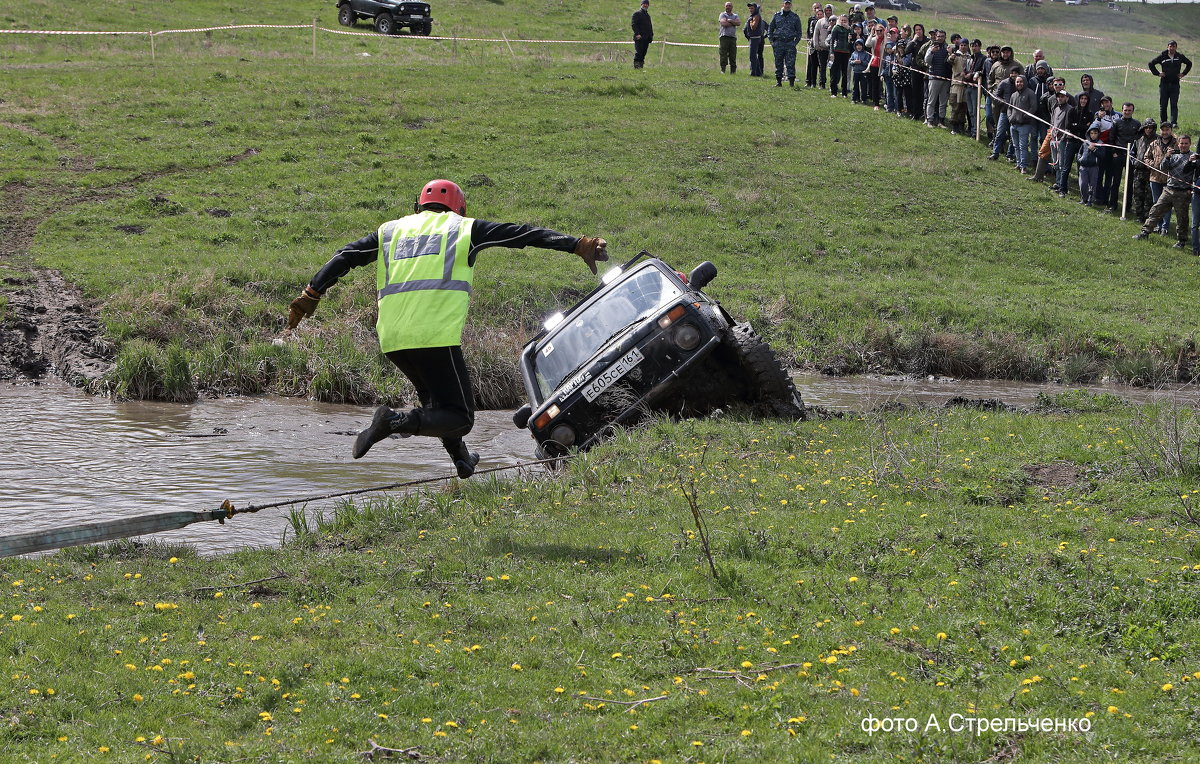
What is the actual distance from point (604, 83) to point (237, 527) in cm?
2474

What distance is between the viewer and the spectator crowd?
23125 millimetres

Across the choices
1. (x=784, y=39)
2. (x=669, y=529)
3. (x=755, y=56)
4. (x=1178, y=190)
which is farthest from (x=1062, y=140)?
(x=669, y=529)

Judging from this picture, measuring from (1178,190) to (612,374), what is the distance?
1588 cm

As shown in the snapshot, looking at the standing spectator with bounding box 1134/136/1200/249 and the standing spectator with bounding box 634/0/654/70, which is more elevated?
the standing spectator with bounding box 634/0/654/70

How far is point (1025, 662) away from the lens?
566cm

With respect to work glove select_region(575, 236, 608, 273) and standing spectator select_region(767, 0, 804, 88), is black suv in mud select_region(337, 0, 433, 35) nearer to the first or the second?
standing spectator select_region(767, 0, 804, 88)

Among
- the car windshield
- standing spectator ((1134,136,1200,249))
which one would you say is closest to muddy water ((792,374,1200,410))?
the car windshield

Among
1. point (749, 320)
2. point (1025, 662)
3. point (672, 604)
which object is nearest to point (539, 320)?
point (749, 320)

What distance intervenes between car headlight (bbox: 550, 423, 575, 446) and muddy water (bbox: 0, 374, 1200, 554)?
167 cm

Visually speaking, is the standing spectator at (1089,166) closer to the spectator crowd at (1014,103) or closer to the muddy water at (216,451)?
the spectator crowd at (1014,103)

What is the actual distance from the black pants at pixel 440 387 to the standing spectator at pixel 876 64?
2549 centimetres

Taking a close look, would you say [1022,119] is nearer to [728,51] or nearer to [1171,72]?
[1171,72]

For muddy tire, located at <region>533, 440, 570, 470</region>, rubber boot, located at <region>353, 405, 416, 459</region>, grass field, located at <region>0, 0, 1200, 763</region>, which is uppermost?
rubber boot, located at <region>353, 405, 416, 459</region>

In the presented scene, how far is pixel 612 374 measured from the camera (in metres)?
11.2
